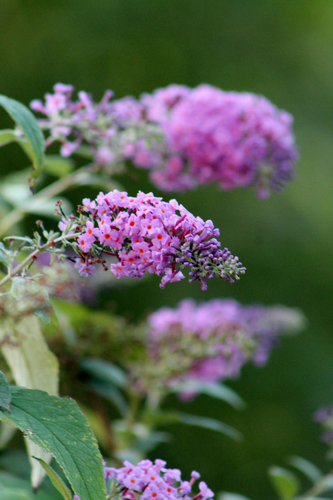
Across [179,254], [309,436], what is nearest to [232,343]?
[179,254]

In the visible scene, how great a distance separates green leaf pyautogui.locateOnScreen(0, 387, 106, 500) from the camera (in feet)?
1.12

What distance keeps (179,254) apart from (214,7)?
308 centimetres

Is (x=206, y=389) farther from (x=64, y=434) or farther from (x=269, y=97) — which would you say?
(x=269, y=97)

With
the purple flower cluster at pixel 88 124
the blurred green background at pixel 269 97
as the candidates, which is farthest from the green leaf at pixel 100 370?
the blurred green background at pixel 269 97

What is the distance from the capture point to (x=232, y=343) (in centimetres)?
78

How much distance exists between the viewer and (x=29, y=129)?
0.55 m

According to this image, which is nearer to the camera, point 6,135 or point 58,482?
point 58,482

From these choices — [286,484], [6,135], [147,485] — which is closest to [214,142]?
[6,135]

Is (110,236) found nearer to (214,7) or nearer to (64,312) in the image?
(64,312)

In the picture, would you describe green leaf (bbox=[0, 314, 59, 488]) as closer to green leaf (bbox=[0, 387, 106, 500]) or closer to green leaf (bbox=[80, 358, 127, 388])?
green leaf (bbox=[0, 387, 106, 500])

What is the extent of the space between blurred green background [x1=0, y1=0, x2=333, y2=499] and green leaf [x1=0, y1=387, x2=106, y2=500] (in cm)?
158

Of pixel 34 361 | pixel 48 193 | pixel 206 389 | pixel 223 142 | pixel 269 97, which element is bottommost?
pixel 34 361

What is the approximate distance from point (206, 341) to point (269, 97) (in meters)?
2.49

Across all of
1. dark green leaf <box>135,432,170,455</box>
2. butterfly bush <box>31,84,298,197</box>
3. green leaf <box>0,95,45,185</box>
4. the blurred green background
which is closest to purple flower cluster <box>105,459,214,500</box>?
green leaf <box>0,95,45,185</box>
